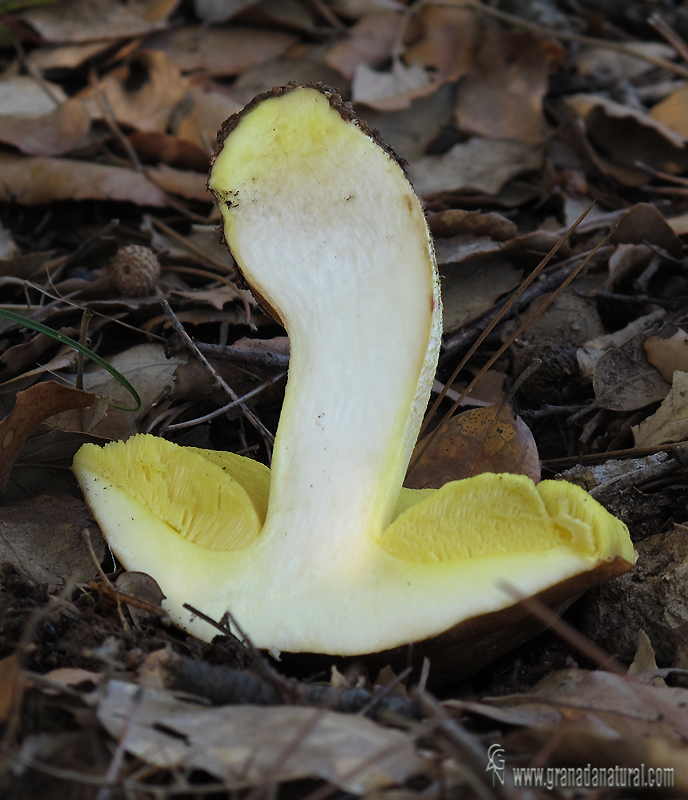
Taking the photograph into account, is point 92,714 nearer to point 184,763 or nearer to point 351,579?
point 184,763

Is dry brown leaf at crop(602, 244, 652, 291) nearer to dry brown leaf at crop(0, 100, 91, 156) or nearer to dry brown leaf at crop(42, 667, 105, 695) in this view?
dry brown leaf at crop(42, 667, 105, 695)

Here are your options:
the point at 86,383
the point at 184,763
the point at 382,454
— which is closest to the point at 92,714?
the point at 184,763

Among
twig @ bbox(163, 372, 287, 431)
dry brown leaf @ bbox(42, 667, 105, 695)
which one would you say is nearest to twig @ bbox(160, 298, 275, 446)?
twig @ bbox(163, 372, 287, 431)

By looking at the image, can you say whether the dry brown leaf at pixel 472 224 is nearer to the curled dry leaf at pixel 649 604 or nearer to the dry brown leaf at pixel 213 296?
the dry brown leaf at pixel 213 296

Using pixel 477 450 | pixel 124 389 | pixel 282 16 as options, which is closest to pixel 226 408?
pixel 124 389

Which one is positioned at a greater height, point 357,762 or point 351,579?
point 357,762
